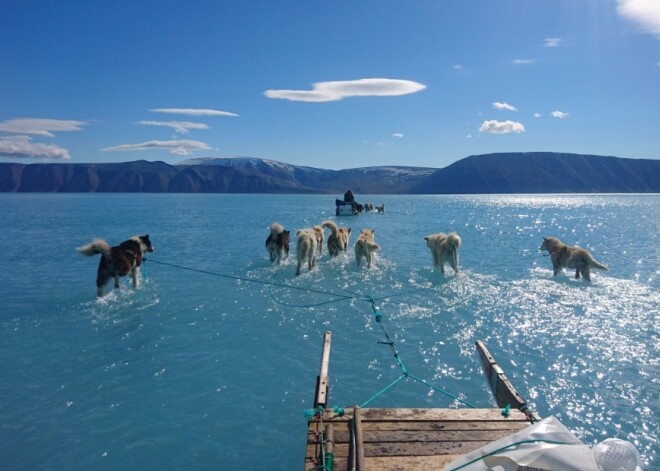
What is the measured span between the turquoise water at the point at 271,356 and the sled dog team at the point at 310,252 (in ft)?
2.33

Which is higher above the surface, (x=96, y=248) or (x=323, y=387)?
(x=96, y=248)

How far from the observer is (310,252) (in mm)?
17406

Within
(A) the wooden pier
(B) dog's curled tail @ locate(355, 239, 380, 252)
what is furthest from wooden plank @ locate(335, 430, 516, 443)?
(B) dog's curled tail @ locate(355, 239, 380, 252)

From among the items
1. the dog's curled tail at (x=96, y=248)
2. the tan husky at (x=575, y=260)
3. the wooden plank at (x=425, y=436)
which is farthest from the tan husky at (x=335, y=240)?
the wooden plank at (x=425, y=436)

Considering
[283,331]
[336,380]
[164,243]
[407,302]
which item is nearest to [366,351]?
[336,380]

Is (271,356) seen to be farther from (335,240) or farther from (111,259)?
(335,240)

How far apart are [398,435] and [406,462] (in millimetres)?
504

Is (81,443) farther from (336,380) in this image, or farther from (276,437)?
(336,380)

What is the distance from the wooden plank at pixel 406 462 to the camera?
4.57 meters

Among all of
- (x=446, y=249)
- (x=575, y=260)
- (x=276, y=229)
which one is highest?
(x=276, y=229)

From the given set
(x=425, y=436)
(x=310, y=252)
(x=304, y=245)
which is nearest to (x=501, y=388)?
(x=425, y=436)

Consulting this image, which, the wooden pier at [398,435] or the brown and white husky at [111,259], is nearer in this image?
the wooden pier at [398,435]

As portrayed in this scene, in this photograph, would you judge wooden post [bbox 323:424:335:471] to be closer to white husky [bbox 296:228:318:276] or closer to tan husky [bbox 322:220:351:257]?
white husky [bbox 296:228:318:276]

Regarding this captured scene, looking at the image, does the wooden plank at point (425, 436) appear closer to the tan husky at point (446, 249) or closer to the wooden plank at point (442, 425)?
the wooden plank at point (442, 425)
